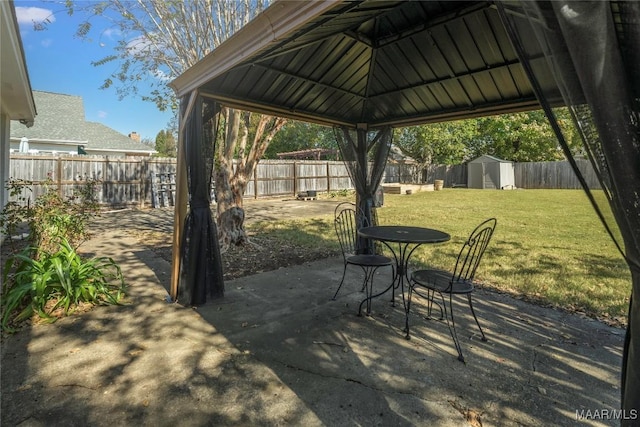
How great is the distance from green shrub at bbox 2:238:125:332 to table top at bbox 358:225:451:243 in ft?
8.87

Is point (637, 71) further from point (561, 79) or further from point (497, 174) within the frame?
point (497, 174)

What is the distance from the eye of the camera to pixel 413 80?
3.87 metres

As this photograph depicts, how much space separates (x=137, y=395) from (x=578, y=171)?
2.52 meters

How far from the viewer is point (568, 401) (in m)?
1.87

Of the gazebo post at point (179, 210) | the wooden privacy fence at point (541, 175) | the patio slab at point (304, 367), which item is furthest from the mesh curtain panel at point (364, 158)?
the wooden privacy fence at point (541, 175)

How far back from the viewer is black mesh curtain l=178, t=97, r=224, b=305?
3254 mm

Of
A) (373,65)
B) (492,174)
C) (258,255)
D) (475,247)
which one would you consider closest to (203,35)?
(373,65)

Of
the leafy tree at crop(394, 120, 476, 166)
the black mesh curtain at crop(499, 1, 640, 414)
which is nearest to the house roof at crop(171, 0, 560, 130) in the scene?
the black mesh curtain at crop(499, 1, 640, 414)

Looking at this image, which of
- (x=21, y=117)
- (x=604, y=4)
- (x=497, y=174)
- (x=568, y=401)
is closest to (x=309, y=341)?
(x=568, y=401)

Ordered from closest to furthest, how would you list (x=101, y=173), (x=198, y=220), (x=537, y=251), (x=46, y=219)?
1. (x=198, y=220)
2. (x=46, y=219)
3. (x=537, y=251)
4. (x=101, y=173)

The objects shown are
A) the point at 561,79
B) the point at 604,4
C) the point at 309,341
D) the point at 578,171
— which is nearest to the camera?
the point at 604,4

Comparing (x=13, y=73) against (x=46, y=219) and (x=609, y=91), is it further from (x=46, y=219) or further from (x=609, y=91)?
(x=609, y=91)

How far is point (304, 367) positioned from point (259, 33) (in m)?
2.26

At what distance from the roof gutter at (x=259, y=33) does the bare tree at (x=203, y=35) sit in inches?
101
